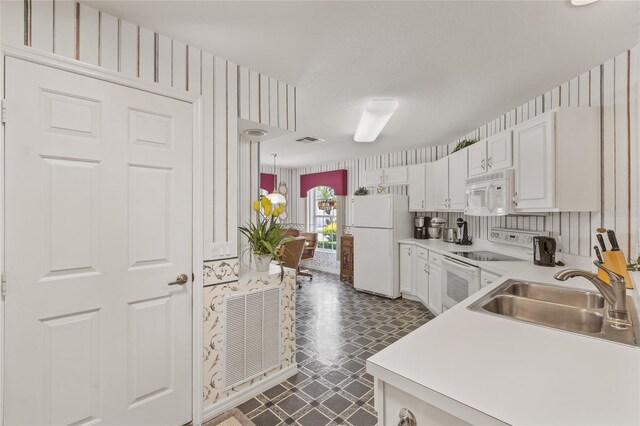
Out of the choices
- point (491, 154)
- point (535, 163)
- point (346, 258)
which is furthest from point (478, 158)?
point (346, 258)

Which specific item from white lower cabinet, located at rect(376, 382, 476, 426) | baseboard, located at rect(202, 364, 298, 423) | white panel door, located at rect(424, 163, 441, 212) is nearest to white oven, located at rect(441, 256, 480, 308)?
white panel door, located at rect(424, 163, 441, 212)

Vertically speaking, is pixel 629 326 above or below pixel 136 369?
above

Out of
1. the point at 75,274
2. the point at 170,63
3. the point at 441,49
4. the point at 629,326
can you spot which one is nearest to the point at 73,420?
the point at 75,274

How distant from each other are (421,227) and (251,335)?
10.8ft

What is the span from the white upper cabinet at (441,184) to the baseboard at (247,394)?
9.68ft

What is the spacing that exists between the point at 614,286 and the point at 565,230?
5.16 ft

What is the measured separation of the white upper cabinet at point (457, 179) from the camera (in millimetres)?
3537

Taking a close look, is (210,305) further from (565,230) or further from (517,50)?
(565,230)

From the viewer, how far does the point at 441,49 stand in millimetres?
1947

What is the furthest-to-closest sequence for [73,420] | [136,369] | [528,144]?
[528,144]
[136,369]
[73,420]

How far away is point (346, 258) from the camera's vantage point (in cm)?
550

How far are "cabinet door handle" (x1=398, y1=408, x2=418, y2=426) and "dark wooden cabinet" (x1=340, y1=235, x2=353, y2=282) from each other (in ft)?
15.4

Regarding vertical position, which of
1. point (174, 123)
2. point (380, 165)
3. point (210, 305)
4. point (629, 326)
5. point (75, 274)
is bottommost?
point (210, 305)

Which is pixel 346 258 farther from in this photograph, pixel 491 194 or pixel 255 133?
pixel 255 133
